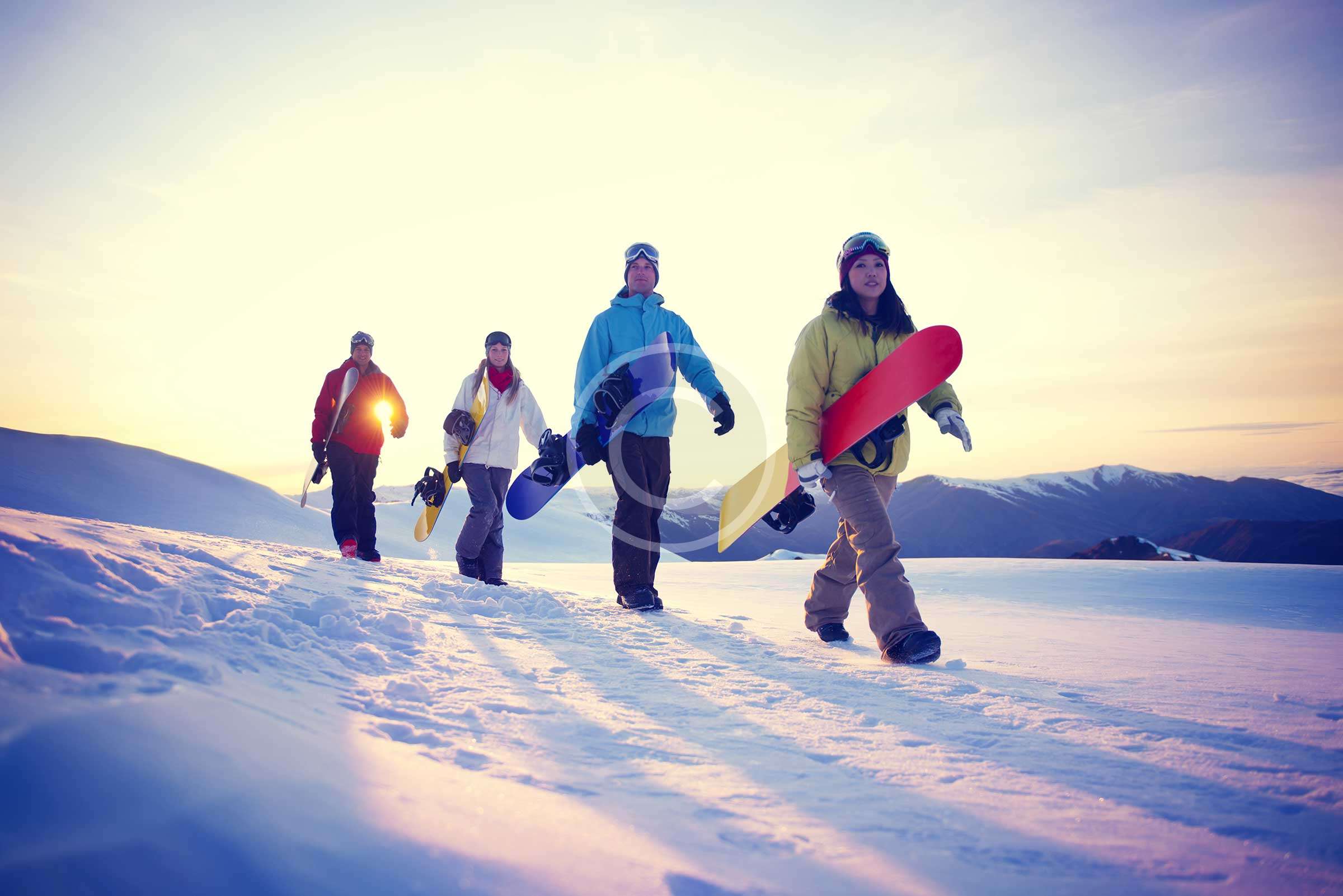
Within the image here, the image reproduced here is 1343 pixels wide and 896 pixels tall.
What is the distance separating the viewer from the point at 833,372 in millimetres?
3545

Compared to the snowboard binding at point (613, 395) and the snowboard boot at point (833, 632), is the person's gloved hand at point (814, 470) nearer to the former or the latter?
the snowboard boot at point (833, 632)

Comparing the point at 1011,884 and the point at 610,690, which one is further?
the point at 610,690

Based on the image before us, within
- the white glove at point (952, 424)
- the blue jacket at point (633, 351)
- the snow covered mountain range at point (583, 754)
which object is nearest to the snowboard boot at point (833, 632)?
the snow covered mountain range at point (583, 754)

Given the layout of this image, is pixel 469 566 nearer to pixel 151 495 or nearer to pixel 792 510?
pixel 792 510

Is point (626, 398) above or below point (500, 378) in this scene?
below

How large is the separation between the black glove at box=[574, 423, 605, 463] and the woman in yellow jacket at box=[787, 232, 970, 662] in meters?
1.52

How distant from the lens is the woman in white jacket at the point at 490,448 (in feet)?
17.8

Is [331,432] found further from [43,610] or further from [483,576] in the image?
[43,610]

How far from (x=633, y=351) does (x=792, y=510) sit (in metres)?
1.56

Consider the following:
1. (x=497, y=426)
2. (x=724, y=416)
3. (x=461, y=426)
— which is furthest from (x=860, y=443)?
(x=461, y=426)

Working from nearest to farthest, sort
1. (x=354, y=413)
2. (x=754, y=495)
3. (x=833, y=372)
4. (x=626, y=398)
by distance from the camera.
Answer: (x=833, y=372) → (x=626, y=398) → (x=754, y=495) → (x=354, y=413)

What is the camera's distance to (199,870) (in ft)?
2.97

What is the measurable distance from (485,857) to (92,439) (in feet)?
46.0

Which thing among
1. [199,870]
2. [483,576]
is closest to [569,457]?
[483,576]
